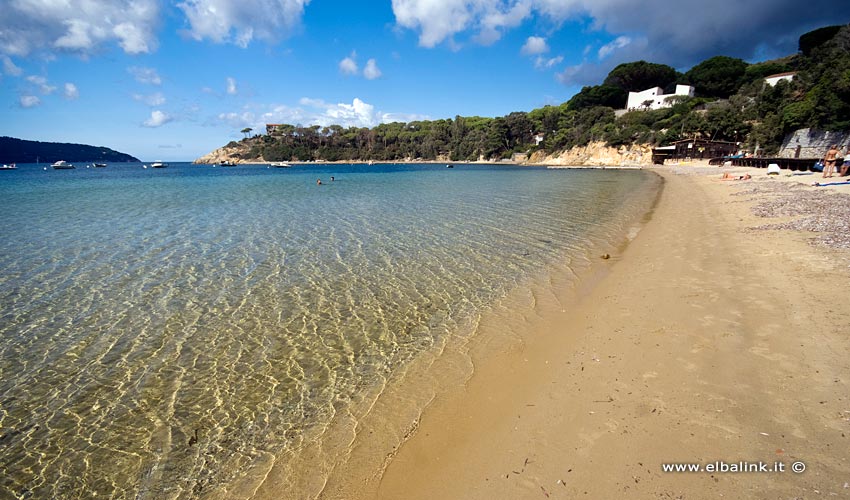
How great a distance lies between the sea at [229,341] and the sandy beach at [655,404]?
882 mm

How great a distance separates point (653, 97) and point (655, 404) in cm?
13111

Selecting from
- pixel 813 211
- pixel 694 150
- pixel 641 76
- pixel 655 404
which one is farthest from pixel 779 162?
pixel 641 76

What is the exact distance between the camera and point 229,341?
24.0 ft

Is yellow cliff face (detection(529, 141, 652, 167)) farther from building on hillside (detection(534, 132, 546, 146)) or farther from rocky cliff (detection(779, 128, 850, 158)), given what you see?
rocky cliff (detection(779, 128, 850, 158))

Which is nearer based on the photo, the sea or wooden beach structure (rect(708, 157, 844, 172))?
the sea

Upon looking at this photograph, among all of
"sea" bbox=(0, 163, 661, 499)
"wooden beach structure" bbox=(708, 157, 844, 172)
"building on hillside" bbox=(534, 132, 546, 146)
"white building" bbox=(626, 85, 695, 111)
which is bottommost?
"sea" bbox=(0, 163, 661, 499)

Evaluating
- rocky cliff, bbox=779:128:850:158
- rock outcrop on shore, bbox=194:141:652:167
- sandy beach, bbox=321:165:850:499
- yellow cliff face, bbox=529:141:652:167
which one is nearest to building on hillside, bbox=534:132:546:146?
rock outcrop on shore, bbox=194:141:652:167

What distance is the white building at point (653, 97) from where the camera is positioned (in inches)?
4176

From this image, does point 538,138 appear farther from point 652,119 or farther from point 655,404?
point 655,404

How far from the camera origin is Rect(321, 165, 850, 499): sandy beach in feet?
12.1

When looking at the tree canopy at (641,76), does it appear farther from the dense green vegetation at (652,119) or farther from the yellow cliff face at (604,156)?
the yellow cliff face at (604,156)

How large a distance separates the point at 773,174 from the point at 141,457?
49.0 m

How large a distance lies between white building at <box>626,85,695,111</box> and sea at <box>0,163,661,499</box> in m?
116

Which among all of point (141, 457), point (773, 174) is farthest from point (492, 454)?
point (773, 174)
